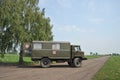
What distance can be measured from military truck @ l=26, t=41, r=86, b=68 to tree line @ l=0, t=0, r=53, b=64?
404 centimetres

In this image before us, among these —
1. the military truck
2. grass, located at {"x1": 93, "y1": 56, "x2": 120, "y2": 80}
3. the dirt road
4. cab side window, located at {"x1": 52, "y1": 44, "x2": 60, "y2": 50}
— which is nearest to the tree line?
the military truck

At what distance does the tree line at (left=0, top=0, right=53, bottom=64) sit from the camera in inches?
1385

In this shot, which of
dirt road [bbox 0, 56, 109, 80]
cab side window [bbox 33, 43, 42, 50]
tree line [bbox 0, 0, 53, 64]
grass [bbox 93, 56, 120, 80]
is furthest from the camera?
tree line [bbox 0, 0, 53, 64]

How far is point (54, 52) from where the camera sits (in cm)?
3169

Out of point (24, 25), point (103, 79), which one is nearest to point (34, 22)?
point (24, 25)

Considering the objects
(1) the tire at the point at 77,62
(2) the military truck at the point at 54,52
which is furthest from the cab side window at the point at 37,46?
(1) the tire at the point at 77,62

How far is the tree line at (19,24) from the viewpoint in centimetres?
3519

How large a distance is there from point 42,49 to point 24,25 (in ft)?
20.8

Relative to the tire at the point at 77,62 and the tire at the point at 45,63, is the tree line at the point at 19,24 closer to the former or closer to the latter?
the tire at the point at 45,63

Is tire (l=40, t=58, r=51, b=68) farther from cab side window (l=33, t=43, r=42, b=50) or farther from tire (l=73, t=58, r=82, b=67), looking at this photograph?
tire (l=73, t=58, r=82, b=67)

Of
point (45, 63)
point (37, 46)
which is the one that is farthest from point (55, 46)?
point (45, 63)

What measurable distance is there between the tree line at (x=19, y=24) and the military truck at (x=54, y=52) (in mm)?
4044

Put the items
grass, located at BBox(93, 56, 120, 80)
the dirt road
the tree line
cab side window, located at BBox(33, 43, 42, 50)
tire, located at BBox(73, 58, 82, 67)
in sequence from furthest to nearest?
the tree line → tire, located at BBox(73, 58, 82, 67) → cab side window, located at BBox(33, 43, 42, 50) → the dirt road → grass, located at BBox(93, 56, 120, 80)

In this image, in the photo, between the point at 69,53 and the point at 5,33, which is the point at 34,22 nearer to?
the point at 5,33
